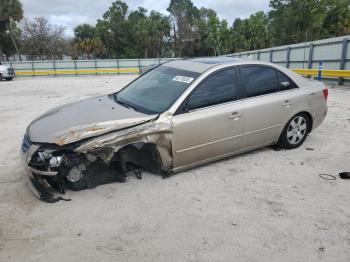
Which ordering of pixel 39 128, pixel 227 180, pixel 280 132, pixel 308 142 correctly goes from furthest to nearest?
pixel 308 142, pixel 280 132, pixel 227 180, pixel 39 128

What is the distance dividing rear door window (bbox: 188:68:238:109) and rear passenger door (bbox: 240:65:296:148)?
19 centimetres

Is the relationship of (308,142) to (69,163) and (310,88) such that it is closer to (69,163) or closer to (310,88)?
(310,88)

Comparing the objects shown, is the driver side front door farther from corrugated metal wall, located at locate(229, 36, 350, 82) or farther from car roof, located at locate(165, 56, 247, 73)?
corrugated metal wall, located at locate(229, 36, 350, 82)

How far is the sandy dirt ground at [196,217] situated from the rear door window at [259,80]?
106 cm

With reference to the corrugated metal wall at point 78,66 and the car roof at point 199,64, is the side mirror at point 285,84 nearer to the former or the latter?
the car roof at point 199,64

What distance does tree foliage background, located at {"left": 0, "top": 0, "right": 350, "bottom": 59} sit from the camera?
44938mm

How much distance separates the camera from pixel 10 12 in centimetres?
4431

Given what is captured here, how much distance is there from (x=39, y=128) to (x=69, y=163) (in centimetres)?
67

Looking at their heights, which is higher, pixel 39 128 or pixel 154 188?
pixel 39 128

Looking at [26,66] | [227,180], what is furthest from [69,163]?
Answer: [26,66]

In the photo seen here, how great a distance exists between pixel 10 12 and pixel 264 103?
49940 millimetres

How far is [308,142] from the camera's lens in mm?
5527

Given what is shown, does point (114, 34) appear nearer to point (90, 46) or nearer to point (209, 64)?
point (90, 46)

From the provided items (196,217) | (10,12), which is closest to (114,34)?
(10,12)
